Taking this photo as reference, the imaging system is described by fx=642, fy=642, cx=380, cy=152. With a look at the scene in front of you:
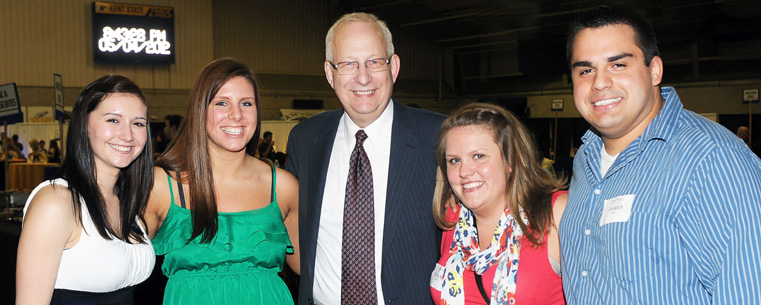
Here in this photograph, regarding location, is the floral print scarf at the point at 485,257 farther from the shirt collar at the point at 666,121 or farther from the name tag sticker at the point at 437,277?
the shirt collar at the point at 666,121

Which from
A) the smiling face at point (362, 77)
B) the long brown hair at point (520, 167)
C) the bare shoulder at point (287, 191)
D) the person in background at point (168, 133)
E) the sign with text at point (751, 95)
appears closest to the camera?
the long brown hair at point (520, 167)

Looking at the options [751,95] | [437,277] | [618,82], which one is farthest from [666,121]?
[751,95]

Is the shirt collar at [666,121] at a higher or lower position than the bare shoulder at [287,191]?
higher

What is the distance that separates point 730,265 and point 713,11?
1652cm

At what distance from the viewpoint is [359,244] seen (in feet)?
7.98

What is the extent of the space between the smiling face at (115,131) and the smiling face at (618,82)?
156 centimetres

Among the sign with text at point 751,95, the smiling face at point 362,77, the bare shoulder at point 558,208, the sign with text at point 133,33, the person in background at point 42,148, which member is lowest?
the person in background at point 42,148

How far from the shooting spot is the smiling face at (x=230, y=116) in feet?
8.27

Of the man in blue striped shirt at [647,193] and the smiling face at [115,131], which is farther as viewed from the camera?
the smiling face at [115,131]

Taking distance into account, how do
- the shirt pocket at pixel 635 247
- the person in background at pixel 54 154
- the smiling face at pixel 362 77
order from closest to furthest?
the shirt pocket at pixel 635 247 → the smiling face at pixel 362 77 → the person in background at pixel 54 154

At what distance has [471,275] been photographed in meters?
2.26

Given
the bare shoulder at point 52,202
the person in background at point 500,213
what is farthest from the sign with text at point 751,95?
the bare shoulder at point 52,202

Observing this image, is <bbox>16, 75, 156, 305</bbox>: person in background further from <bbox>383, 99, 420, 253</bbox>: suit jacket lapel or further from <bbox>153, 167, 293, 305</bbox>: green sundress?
<bbox>383, 99, 420, 253</bbox>: suit jacket lapel

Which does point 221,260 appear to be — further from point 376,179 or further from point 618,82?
point 618,82
